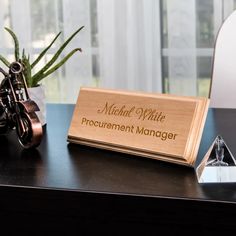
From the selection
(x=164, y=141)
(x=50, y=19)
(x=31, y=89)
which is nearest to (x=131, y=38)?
(x=50, y=19)

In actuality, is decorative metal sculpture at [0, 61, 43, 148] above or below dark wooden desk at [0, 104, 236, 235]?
above

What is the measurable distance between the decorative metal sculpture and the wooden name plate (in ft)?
0.22

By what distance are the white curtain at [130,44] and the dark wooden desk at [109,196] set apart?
1.23m

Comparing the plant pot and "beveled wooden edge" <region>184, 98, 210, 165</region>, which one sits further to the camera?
the plant pot

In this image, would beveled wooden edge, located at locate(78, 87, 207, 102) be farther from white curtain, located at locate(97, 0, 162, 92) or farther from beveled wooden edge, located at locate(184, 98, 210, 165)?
white curtain, located at locate(97, 0, 162, 92)

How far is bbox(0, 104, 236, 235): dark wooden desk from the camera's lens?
59 cm

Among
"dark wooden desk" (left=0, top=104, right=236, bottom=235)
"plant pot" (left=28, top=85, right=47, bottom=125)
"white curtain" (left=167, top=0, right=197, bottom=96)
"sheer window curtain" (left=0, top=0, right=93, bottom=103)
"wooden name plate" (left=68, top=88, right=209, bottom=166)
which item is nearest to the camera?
"dark wooden desk" (left=0, top=104, right=236, bottom=235)

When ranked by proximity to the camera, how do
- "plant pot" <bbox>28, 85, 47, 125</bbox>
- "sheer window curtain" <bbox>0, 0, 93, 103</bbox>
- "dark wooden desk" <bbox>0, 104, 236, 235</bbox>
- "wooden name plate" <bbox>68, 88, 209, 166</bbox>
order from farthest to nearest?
1. "sheer window curtain" <bbox>0, 0, 93, 103</bbox>
2. "plant pot" <bbox>28, 85, 47, 125</bbox>
3. "wooden name plate" <bbox>68, 88, 209, 166</bbox>
4. "dark wooden desk" <bbox>0, 104, 236, 235</bbox>

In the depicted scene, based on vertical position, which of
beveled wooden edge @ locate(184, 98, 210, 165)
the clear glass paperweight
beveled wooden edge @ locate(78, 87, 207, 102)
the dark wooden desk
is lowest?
Answer: the dark wooden desk

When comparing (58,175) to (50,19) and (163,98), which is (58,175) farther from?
(50,19)

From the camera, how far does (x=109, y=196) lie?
2.03 feet

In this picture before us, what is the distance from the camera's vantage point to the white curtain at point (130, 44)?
6.41 feet

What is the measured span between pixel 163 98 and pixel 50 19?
1.44 metres

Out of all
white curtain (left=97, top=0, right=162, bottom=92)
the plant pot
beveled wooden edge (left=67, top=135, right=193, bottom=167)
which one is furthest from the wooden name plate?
white curtain (left=97, top=0, right=162, bottom=92)
